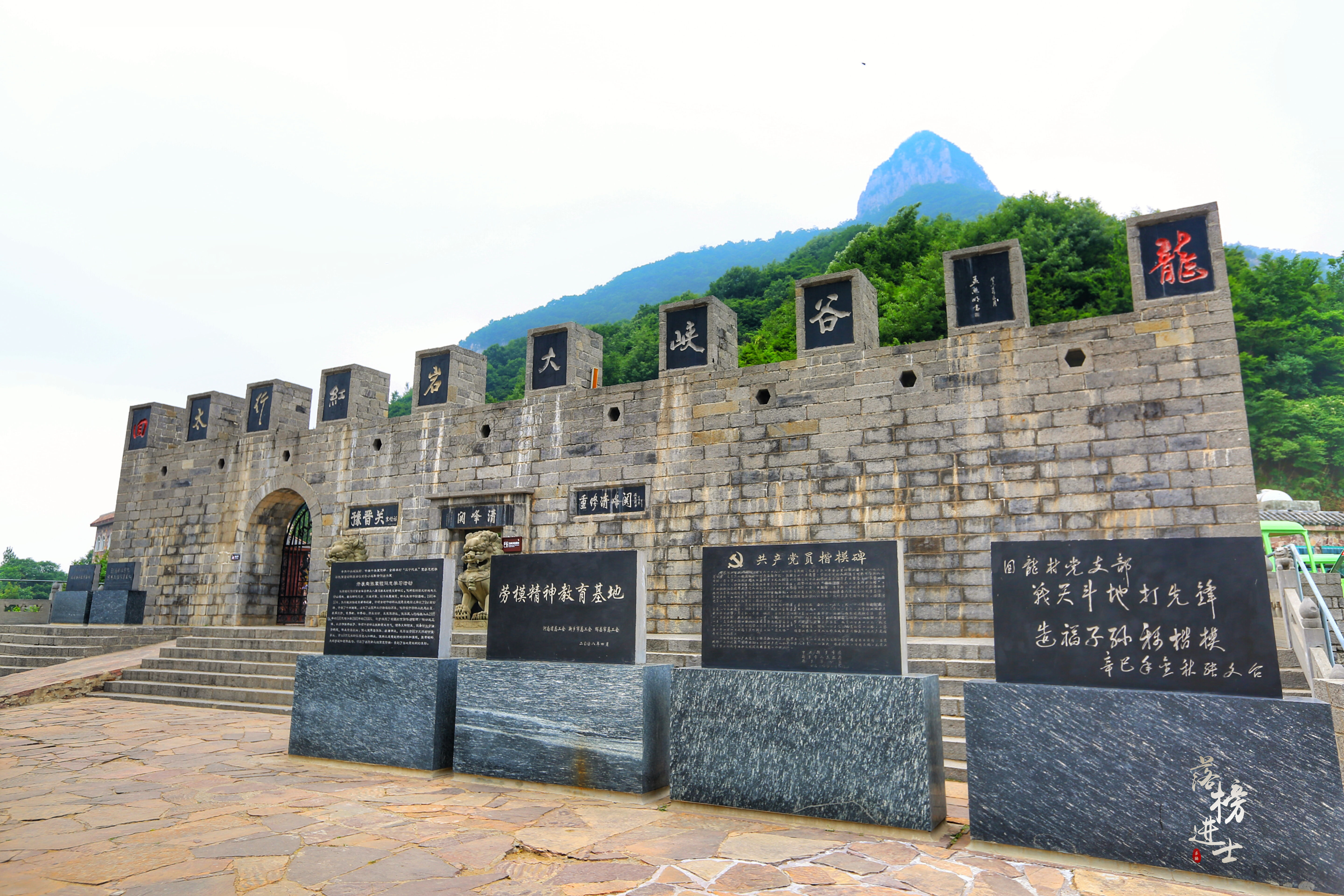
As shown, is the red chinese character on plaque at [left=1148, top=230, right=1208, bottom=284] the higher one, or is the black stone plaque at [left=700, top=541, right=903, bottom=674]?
the red chinese character on plaque at [left=1148, top=230, right=1208, bottom=284]

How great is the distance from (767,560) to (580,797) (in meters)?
1.84

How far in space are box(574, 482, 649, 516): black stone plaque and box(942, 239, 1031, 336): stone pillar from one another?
4.13m

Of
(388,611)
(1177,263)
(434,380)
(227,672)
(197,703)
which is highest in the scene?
(1177,263)

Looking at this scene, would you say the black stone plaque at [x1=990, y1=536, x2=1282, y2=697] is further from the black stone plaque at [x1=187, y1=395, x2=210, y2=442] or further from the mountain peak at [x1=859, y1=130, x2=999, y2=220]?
the mountain peak at [x1=859, y1=130, x2=999, y2=220]

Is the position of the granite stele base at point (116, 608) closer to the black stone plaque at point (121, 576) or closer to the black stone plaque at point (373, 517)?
the black stone plaque at point (121, 576)

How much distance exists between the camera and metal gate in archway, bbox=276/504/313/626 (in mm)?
13344

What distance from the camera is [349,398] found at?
12195 millimetres

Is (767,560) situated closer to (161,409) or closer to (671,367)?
(671,367)

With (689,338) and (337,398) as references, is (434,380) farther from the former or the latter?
(689,338)

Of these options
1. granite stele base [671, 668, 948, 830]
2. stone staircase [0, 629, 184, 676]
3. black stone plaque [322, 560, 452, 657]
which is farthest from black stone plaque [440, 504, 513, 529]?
granite stele base [671, 668, 948, 830]

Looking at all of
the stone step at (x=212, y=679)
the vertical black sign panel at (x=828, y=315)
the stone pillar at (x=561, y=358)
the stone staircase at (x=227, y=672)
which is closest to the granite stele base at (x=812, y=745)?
the vertical black sign panel at (x=828, y=315)

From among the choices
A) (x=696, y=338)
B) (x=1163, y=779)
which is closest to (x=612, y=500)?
(x=696, y=338)

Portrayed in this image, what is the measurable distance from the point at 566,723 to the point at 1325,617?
15.9 ft

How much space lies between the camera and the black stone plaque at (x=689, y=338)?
969 centimetres
